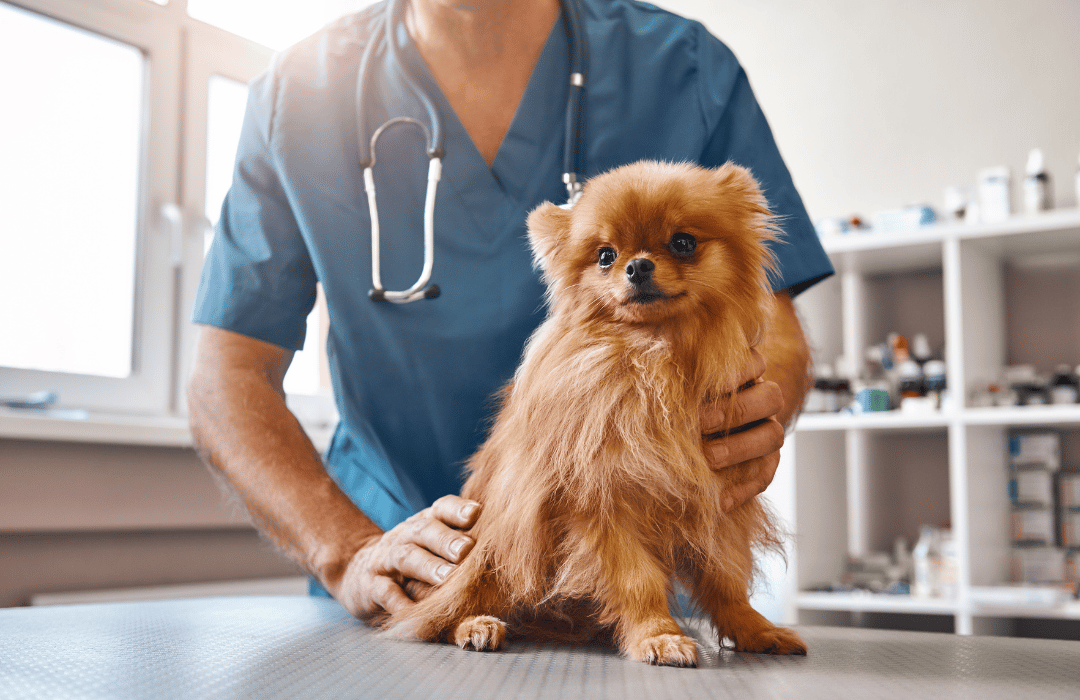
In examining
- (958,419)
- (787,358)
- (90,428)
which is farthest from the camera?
(958,419)

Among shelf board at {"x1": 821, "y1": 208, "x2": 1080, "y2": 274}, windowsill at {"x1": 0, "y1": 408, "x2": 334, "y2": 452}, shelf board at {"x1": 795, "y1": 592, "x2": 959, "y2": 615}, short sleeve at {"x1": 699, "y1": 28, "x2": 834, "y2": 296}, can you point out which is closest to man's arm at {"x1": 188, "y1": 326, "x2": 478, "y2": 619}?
short sleeve at {"x1": 699, "y1": 28, "x2": 834, "y2": 296}

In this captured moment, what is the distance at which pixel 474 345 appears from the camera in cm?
123

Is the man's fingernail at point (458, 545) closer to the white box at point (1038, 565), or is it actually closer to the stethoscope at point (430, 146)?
the stethoscope at point (430, 146)

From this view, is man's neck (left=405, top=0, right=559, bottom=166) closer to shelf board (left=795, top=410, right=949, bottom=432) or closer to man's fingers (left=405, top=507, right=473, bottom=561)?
man's fingers (left=405, top=507, right=473, bottom=561)

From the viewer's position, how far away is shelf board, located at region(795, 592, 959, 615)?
2.54 m

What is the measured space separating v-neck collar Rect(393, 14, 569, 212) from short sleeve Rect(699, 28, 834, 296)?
228 millimetres

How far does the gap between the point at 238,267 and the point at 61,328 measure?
1597 millimetres

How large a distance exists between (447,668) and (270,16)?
3.18m

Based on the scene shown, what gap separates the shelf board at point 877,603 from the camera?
254 cm

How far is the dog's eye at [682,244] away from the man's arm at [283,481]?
0.36 m

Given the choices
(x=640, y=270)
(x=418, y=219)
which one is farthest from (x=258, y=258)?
(x=640, y=270)

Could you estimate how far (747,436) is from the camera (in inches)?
33.7

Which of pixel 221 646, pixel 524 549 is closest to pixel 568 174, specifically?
pixel 524 549

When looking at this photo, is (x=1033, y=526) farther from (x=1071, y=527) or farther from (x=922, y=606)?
(x=922, y=606)
